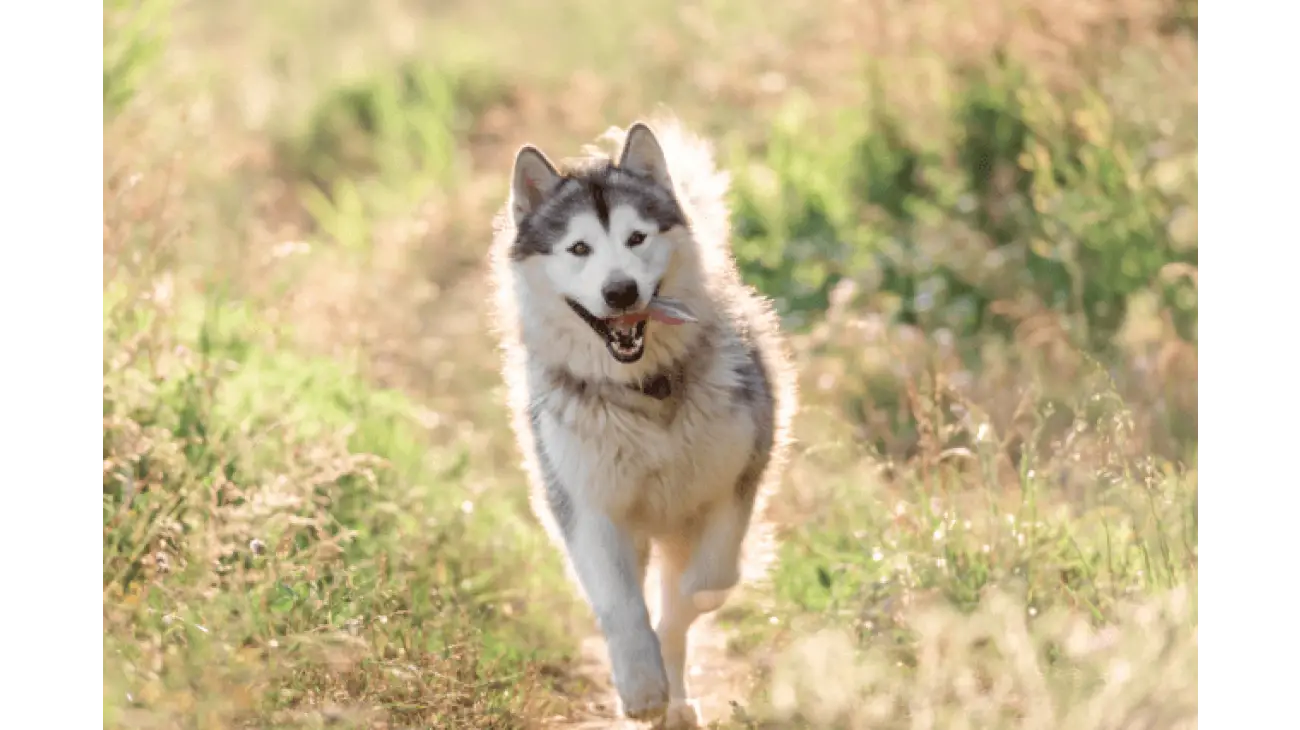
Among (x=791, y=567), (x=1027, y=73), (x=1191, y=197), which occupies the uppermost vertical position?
(x=1027, y=73)

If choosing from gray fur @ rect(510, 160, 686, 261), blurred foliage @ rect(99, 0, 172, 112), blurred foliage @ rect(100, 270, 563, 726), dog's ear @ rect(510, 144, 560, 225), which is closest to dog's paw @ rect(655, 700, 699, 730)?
blurred foliage @ rect(100, 270, 563, 726)

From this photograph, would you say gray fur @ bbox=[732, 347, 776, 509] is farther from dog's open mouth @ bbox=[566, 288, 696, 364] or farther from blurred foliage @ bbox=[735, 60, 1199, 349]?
blurred foliage @ bbox=[735, 60, 1199, 349]

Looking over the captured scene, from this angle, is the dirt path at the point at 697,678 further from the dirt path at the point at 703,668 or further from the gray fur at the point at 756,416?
the gray fur at the point at 756,416

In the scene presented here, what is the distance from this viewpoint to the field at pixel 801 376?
14.2 ft

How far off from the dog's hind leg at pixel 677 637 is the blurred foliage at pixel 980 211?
247cm

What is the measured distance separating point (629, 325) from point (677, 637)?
1084mm

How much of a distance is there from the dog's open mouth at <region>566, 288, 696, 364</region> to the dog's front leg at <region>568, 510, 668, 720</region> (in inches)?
20.2

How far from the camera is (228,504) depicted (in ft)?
16.4

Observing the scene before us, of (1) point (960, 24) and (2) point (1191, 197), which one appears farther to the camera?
(1) point (960, 24)

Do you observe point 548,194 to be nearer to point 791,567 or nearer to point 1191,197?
point 791,567

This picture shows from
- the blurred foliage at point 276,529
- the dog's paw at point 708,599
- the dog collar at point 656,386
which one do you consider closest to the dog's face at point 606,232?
the dog collar at point 656,386
